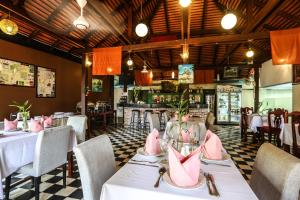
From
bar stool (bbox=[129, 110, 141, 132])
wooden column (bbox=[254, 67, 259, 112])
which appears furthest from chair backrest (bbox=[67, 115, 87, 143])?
wooden column (bbox=[254, 67, 259, 112])

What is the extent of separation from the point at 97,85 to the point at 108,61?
16.0 feet

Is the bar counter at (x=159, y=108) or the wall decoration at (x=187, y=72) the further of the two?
the bar counter at (x=159, y=108)

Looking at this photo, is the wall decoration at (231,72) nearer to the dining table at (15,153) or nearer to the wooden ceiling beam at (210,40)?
the wooden ceiling beam at (210,40)

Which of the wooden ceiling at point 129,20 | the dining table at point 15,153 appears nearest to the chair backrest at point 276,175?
the dining table at point 15,153

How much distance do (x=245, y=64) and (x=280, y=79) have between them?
2.00 m

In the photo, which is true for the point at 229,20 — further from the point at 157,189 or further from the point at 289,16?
the point at 157,189

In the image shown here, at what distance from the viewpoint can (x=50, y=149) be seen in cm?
229

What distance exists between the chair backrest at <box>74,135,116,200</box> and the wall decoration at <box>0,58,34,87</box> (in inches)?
210

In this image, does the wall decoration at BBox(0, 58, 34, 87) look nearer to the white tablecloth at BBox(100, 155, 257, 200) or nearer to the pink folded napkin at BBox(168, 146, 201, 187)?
the white tablecloth at BBox(100, 155, 257, 200)

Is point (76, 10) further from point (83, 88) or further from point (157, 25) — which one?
point (157, 25)

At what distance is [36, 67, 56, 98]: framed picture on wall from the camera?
6.46 metres

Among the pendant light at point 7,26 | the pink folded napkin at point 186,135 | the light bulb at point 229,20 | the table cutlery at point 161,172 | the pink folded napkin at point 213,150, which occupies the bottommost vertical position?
the table cutlery at point 161,172

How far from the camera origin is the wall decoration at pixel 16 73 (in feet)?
17.1

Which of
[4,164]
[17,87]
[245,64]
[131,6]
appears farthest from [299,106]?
[17,87]
